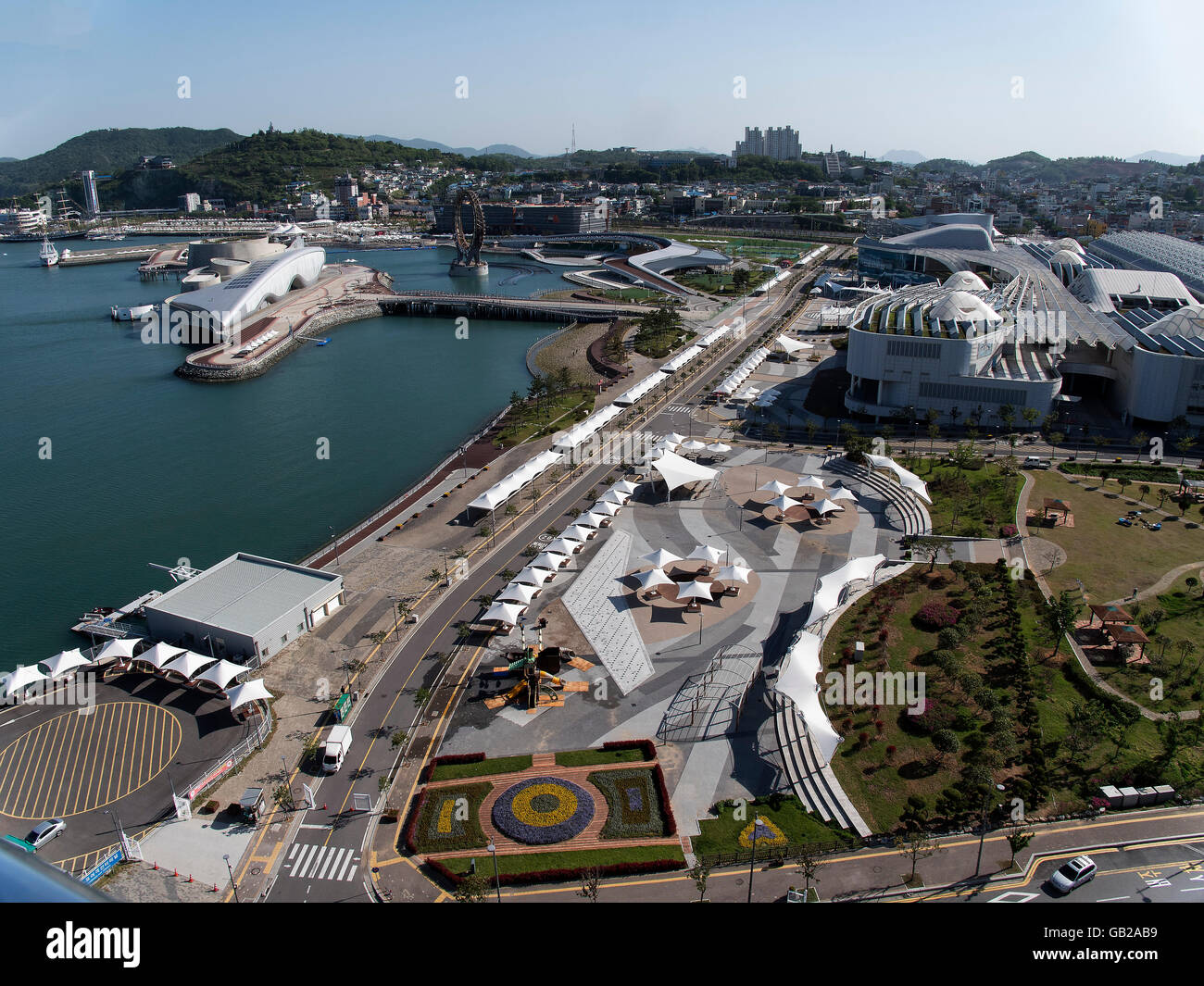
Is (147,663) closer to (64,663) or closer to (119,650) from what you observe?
(119,650)

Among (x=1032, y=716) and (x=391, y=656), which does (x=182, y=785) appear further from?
(x=1032, y=716)

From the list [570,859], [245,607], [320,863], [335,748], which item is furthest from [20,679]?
[570,859]

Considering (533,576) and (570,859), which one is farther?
(533,576)

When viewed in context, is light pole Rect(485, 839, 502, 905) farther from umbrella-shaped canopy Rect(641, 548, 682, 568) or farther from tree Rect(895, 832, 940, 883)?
umbrella-shaped canopy Rect(641, 548, 682, 568)

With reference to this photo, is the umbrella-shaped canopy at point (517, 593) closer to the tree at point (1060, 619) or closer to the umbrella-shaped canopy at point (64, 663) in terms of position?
the umbrella-shaped canopy at point (64, 663)
